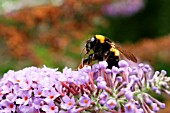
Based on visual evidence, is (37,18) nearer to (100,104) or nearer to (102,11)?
(102,11)

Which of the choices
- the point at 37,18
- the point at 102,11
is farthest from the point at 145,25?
the point at 37,18

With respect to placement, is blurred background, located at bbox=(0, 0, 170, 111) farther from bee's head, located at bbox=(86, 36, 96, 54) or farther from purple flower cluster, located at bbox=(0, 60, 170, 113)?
purple flower cluster, located at bbox=(0, 60, 170, 113)

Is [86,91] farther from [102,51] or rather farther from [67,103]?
[102,51]

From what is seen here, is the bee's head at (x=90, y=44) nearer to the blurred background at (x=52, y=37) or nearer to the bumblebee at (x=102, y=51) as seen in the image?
the bumblebee at (x=102, y=51)

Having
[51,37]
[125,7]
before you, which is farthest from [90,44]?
[125,7]

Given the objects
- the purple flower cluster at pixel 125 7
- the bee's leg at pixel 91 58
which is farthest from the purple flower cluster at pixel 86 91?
the purple flower cluster at pixel 125 7

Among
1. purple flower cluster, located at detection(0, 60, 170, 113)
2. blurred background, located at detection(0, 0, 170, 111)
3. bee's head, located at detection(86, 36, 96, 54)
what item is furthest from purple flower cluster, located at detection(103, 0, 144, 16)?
purple flower cluster, located at detection(0, 60, 170, 113)
